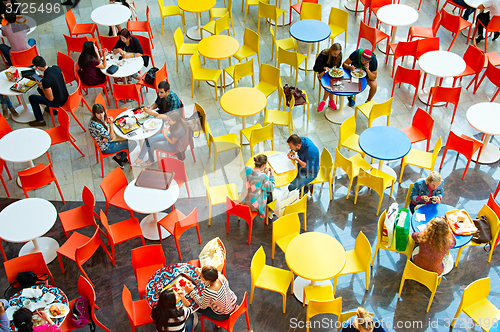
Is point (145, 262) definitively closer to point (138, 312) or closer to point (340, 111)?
point (138, 312)

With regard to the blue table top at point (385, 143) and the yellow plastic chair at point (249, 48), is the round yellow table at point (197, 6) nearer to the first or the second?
the yellow plastic chair at point (249, 48)

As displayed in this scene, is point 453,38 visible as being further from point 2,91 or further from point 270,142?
point 2,91

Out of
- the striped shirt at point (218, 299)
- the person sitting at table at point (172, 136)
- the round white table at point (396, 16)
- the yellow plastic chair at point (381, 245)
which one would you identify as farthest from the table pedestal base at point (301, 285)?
the round white table at point (396, 16)

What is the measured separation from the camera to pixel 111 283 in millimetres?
6199

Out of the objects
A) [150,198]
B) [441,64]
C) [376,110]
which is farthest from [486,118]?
[150,198]

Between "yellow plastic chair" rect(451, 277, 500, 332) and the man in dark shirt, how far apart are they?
710 centimetres

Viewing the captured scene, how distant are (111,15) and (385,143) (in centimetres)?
643

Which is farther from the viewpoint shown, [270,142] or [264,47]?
[264,47]

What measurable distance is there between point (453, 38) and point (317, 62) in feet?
12.1

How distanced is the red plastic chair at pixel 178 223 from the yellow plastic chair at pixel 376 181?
257 centimetres

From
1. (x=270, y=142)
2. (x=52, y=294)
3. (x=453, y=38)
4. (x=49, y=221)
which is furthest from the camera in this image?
(x=453, y=38)

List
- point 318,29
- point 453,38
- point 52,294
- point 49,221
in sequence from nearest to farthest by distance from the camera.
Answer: point 52,294 < point 49,221 < point 318,29 < point 453,38

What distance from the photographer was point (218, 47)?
8.85 m

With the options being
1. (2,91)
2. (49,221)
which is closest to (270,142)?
(49,221)
